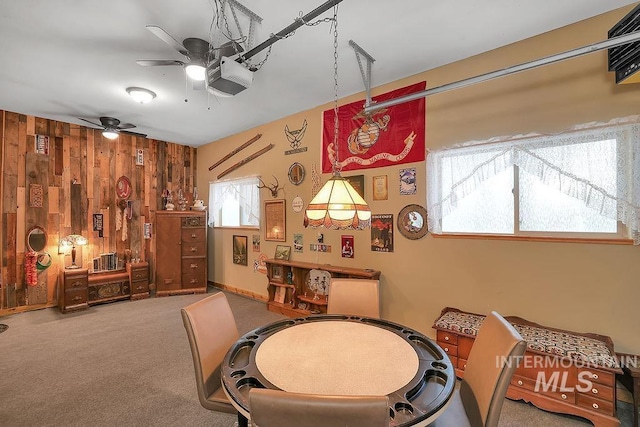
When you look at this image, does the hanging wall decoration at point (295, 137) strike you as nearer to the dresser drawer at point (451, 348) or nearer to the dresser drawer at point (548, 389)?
the dresser drawer at point (451, 348)

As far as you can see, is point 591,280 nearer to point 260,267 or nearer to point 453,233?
point 453,233

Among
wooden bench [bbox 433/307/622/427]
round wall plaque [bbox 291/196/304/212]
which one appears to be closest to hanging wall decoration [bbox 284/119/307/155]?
round wall plaque [bbox 291/196/304/212]

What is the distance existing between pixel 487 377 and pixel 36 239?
6045 mm

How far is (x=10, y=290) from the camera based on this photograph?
13.7 feet

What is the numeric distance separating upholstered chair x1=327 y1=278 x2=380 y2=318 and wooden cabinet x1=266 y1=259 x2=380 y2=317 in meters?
1.00

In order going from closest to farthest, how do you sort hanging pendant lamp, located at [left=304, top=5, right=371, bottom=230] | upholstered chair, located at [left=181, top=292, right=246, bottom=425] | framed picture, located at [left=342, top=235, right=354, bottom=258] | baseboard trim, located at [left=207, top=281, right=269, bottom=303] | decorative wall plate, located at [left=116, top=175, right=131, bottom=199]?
upholstered chair, located at [left=181, top=292, right=246, bottom=425] → hanging pendant lamp, located at [left=304, top=5, right=371, bottom=230] → framed picture, located at [left=342, top=235, right=354, bottom=258] → baseboard trim, located at [left=207, top=281, right=269, bottom=303] → decorative wall plate, located at [left=116, top=175, right=131, bottom=199]

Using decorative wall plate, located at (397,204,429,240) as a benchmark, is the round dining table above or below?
below

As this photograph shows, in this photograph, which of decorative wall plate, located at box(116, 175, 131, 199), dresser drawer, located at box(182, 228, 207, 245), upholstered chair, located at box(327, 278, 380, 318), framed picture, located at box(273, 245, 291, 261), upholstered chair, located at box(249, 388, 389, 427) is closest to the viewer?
upholstered chair, located at box(249, 388, 389, 427)

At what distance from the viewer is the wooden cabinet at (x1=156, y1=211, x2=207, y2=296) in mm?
5184

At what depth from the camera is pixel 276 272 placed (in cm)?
440

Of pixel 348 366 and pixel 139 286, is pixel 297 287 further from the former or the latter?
pixel 139 286

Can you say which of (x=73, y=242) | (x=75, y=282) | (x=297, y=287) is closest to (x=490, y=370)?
(x=297, y=287)

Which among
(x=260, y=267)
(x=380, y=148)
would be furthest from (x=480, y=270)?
(x=260, y=267)

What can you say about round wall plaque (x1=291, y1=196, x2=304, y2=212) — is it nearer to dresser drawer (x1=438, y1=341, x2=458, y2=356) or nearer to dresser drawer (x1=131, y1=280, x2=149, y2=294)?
dresser drawer (x1=438, y1=341, x2=458, y2=356)
